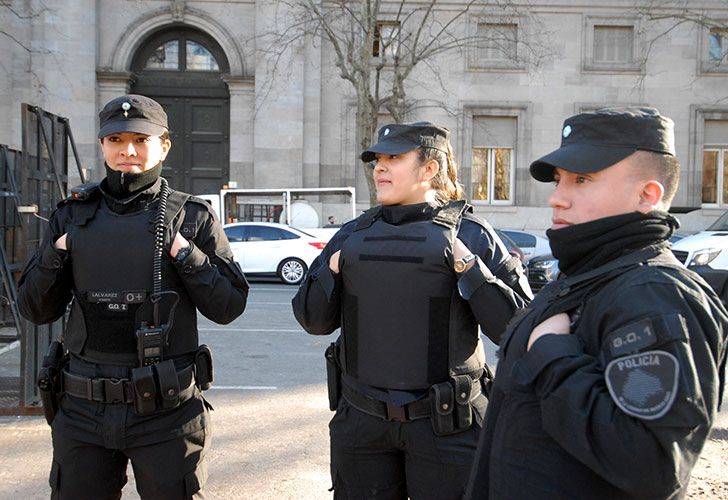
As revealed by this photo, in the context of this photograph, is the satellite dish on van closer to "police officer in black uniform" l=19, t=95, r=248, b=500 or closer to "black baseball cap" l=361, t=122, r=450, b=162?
"police officer in black uniform" l=19, t=95, r=248, b=500

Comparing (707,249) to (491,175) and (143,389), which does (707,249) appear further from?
(491,175)

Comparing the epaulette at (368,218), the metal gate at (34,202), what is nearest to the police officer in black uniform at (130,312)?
the epaulette at (368,218)

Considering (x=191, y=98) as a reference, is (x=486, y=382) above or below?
below

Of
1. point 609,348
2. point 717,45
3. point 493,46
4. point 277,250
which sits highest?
point 717,45

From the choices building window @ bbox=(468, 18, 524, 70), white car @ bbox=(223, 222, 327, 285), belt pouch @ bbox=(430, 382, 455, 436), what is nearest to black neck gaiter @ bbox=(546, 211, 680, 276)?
belt pouch @ bbox=(430, 382, 455, 436)

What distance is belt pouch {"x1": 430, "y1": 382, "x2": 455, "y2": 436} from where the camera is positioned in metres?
2.69

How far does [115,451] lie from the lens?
286 centimetres

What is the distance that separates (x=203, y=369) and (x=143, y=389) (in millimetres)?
311

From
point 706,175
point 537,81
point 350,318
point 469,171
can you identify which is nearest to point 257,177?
point 469,171

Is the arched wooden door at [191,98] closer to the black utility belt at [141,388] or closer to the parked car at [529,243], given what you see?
the parked car at [529,243]

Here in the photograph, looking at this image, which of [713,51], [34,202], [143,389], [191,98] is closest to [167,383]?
[143,389]

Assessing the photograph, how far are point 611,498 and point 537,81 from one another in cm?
2452

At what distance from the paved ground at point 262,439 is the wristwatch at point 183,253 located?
204cm

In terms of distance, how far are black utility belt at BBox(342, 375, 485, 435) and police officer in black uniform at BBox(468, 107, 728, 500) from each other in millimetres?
743
